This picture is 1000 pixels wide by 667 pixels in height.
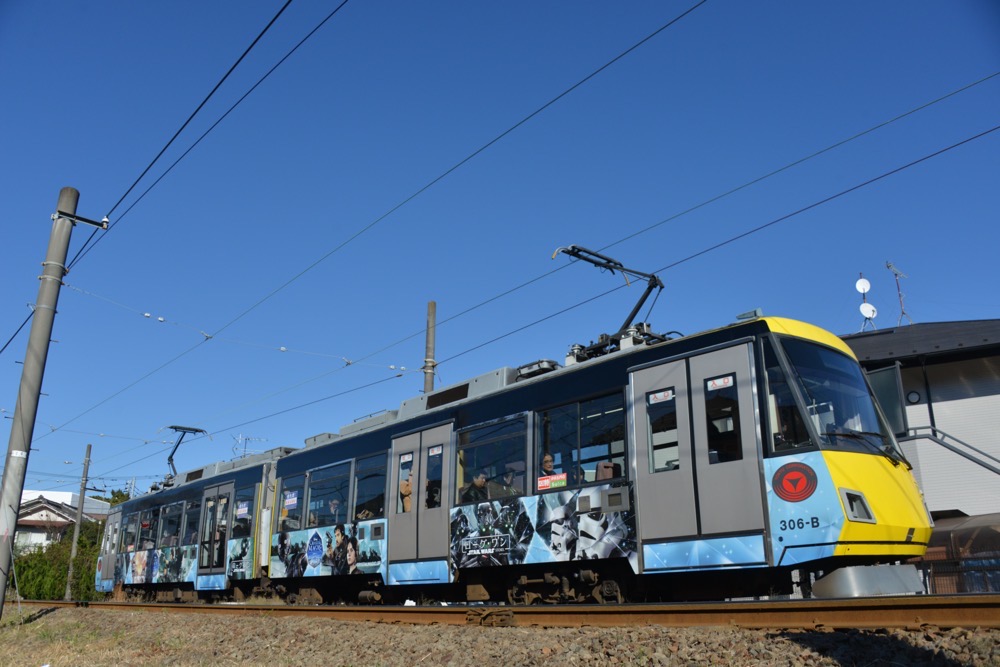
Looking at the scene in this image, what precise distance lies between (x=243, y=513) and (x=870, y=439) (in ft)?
43.8

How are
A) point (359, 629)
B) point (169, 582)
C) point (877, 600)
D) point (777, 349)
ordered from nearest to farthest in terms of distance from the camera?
point (877, 600) < point (777, 349) < point (359, 629) < point (169, 582)

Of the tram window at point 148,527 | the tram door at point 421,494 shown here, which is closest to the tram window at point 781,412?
the tram door at point 421,494

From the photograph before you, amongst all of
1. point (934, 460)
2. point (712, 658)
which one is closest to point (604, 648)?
point (712, 658)

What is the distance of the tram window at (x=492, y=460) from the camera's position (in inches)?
447

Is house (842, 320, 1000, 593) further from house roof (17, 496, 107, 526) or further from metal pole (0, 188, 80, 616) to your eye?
house roof (17, 496, 107, 526)

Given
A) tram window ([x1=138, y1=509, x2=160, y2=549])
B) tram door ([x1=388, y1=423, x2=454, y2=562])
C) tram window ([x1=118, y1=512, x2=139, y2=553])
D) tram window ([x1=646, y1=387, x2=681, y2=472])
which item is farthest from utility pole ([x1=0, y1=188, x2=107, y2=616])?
tram window ([x1=118, y1=512, x2=139, y2=553])

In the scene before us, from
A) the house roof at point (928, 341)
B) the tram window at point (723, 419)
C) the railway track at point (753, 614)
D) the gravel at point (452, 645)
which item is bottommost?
the gravel at point (452, 645)

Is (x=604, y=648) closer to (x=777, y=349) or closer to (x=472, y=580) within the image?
(x=777, y=349)

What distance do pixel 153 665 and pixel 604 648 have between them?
4.93 m

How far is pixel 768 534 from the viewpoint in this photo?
27.3 ft

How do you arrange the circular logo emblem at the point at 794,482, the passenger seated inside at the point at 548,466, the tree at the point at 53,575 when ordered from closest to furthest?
the circular logo emblem at the point at 794,482
the passenger seated inside at the point at 548,466
the tree at the point at 53,575

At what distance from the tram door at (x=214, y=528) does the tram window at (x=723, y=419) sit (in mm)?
12940

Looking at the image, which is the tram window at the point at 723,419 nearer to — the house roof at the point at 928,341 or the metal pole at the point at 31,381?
the metal pole at the point at 31,381

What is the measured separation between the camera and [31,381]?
40.9 feet
